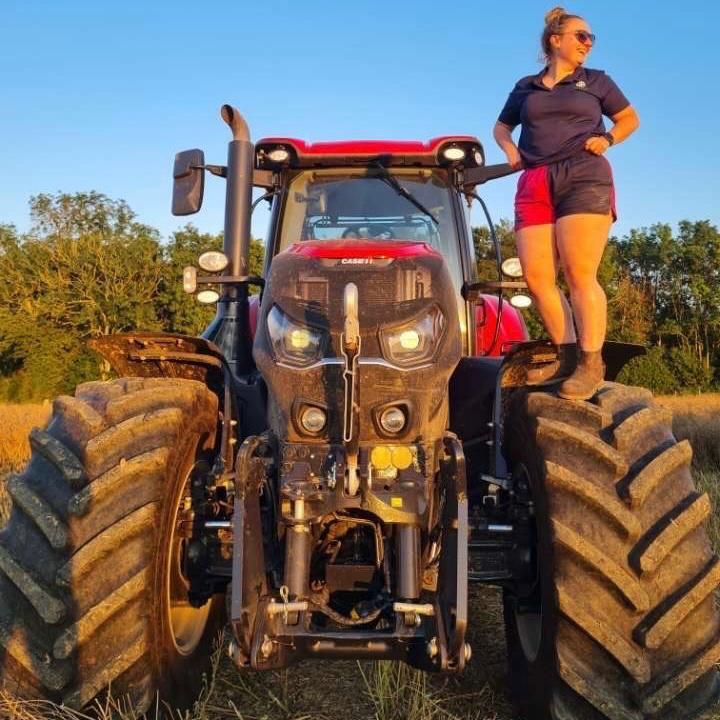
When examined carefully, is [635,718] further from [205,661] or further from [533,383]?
[205,661]

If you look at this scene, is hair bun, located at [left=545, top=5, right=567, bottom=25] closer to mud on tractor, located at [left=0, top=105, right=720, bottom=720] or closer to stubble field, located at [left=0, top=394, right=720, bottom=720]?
mud on tractor, located at [left=0, top=105, right=720, bottom=720]

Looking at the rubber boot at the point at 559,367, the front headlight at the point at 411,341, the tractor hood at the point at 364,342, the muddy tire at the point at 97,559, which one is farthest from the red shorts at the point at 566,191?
the muddy tire at the point at 97,559

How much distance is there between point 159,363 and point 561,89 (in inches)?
81.2

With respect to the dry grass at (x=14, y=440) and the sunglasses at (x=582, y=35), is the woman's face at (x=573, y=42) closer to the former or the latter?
the sunglasses at (x=582, y=35)

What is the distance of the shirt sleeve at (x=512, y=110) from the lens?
3.44 metres

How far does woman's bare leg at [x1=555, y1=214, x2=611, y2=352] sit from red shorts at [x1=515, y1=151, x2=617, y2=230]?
0.04m

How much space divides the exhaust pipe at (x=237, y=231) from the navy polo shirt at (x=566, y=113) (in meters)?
1.21

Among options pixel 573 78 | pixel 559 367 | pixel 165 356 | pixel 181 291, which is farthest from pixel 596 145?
pixel 181 291

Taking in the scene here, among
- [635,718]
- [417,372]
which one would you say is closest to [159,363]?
[417,372]

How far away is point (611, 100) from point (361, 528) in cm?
203

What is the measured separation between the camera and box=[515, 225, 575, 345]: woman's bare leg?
327cm

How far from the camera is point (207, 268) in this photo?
3764 mm

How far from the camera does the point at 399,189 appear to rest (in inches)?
168

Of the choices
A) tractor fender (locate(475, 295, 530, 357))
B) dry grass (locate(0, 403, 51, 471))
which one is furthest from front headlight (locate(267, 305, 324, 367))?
dry grass (locate(0, 403, 51, 471))
